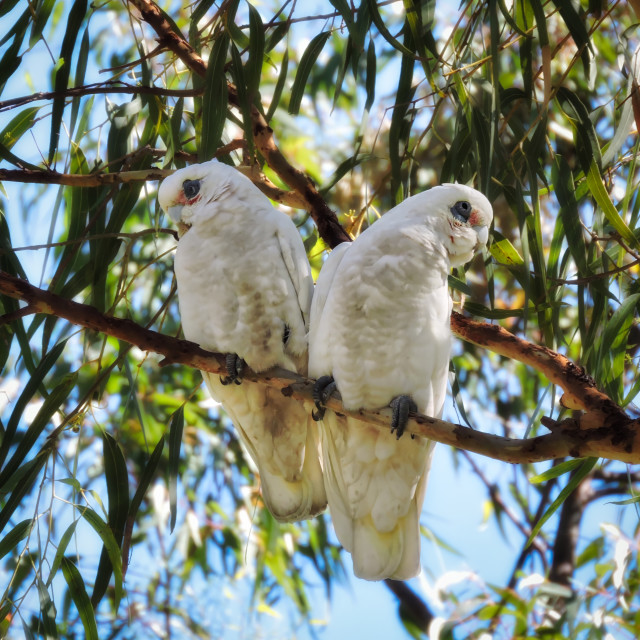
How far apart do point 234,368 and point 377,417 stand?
1.24ft

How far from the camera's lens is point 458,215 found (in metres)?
2.10

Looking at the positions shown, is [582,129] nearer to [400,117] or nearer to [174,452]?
[400,117]

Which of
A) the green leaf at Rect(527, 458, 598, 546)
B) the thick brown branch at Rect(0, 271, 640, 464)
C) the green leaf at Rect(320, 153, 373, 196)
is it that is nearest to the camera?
the thick brown branch at Rect(0, 271, 640, 464)

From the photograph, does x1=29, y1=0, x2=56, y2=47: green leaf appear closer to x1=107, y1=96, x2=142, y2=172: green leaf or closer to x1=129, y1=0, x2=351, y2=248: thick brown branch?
x1=129, y1=0, x2=351, y2=248: thick brown branch

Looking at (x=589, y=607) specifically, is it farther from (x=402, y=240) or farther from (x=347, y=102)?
(x=347, y=102)

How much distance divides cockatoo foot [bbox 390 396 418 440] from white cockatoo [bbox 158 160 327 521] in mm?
336

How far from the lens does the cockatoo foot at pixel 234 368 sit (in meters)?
2.10

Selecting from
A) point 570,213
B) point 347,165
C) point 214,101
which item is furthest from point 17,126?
point 570,213

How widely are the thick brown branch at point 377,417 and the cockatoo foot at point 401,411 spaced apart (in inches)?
0.9

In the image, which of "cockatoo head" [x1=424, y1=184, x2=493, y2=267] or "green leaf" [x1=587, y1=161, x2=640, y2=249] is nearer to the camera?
"green leaf" [x1=587, y1=161, x2=640, y2=249]

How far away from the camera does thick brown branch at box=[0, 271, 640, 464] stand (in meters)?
1.50

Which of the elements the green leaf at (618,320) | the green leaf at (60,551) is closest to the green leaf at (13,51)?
the green leaf at (60,551)

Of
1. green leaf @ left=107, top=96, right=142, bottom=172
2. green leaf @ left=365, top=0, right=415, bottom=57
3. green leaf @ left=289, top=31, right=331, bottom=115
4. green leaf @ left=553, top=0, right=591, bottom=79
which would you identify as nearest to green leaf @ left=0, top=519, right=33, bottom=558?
green leaf @ left=107, top=96, right=142, bottom=172

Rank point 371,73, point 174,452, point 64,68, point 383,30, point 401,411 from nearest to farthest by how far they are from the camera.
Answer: point 383,30, point 401,411, point 371,73, point 64,68, point 174,452
